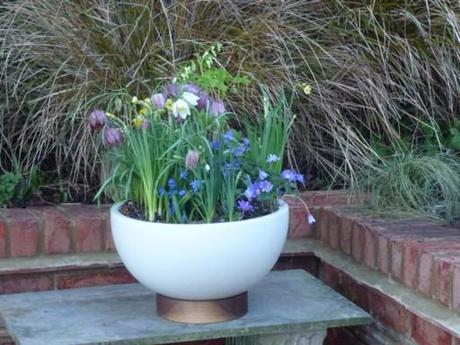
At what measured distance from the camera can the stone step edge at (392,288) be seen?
1.78 meters

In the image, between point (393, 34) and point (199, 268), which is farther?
point (393, 34)

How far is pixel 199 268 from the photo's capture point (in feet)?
5.55

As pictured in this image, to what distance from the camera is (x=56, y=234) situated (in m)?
2.21

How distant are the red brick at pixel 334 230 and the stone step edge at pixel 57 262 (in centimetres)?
54

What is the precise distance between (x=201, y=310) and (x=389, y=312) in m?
0.48

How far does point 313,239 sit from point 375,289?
36cm

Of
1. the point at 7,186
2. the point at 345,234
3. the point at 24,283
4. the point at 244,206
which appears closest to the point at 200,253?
the point at 244,206

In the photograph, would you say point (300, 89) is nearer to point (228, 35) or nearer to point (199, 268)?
point (228, 35)

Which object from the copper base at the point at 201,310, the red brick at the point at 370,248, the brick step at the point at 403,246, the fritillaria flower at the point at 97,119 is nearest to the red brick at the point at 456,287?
the brick step at the point at 403,246

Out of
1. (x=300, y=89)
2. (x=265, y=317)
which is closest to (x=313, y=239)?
(x=300, y=89)

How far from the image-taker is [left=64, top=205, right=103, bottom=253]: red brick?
2.23m

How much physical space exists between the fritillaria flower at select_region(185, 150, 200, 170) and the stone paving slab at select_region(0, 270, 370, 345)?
0.34m

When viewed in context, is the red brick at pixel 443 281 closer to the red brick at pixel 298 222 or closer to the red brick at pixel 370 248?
the red brick at pixel 370 248

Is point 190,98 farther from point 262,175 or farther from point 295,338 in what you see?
point 295,338
